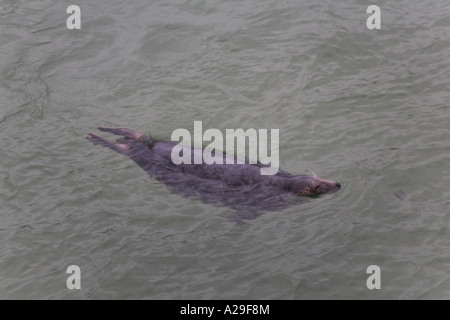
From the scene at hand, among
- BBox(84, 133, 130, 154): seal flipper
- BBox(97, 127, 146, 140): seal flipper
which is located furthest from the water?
BBox(97, 127, 146, 140): seal flipper

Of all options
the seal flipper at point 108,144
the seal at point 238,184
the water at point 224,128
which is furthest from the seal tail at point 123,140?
the seal at point 238,184

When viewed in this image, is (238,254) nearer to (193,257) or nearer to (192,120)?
(193,257)

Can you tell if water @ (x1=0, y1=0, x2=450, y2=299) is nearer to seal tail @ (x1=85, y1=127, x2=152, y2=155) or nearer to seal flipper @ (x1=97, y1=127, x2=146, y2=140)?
seal tail @ (x1=85, y1=127, x2=152, y2=155)

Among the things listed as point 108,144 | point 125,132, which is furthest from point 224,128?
point 108,144

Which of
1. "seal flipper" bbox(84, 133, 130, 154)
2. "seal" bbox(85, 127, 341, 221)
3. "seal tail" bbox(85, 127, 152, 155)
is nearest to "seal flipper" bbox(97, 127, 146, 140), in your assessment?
"seal tail" bbox(85, 127, 152, 155)

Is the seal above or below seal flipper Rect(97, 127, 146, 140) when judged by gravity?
below

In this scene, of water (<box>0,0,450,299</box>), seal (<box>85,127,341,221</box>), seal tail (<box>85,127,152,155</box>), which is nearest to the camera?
water (<box>0,0,450,299</box>)

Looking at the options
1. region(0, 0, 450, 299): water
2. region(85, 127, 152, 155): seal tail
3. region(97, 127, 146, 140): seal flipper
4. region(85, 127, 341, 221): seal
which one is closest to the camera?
region(0, 0, 450, 299): water

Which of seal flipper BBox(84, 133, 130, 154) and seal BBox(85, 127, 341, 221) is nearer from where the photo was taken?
seal BBox(85, 127, 341, 221)

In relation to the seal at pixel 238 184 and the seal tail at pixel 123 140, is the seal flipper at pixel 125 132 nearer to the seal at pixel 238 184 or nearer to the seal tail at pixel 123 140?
the seal tail at pixel 123 140

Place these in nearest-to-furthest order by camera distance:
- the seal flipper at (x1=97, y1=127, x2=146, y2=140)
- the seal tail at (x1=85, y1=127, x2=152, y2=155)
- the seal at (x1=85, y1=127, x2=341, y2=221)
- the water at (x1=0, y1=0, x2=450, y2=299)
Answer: the water at (x1=0, y1=0, x2=450, y2=299)
the seal at (x1=85, y1=127, x2=341, y2=221)
the seal tail at (x1=85, y1=127, x2=152, y2=155)
the seal flipper at (x1=97, y1=127, x2=146, y2=140)
